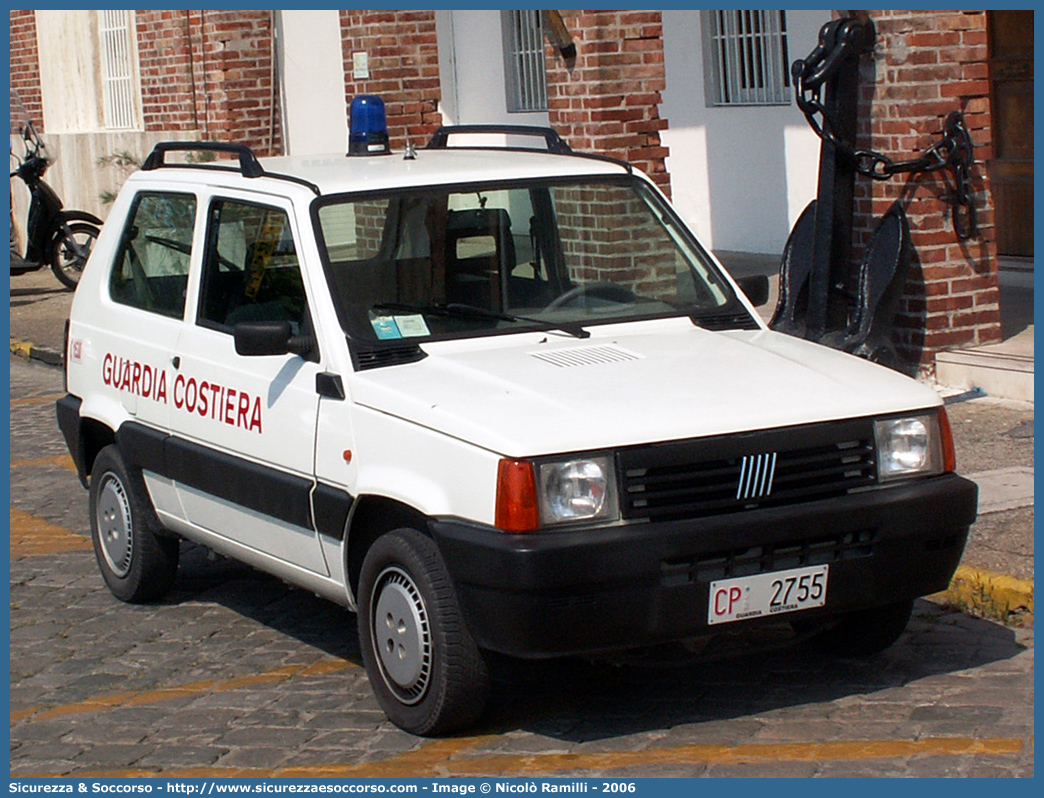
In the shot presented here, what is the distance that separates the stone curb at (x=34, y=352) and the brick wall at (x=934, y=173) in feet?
23.7

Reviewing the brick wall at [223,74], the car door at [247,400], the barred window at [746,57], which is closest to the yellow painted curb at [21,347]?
the brick wall at [223,74]

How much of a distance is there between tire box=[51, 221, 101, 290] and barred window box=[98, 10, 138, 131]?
2.46 m

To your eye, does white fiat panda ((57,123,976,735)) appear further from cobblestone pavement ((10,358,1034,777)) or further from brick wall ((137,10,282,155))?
brick wall ((137,10,282,155))

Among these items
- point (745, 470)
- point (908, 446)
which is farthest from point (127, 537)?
point (908, 446)

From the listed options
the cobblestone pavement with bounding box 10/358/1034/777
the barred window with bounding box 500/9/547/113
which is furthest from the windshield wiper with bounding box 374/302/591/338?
the barred window with bounding box 500/9/547/113

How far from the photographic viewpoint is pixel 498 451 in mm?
4699

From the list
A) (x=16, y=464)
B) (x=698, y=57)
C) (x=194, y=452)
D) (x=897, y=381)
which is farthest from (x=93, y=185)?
(x=897, y=381)

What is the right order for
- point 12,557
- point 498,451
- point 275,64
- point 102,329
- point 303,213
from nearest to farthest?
1. point 498,451
2. point 303,213
3. point 102,329
4. point 12,557
5. point 275,64

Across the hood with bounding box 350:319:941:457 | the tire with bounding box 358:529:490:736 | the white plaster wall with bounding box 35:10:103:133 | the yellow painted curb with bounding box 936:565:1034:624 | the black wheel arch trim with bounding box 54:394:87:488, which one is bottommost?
the yellow painted curb with bounding box 936:565:1034:624

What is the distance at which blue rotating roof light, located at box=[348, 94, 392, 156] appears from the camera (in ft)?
22.4

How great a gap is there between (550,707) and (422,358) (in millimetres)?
1210

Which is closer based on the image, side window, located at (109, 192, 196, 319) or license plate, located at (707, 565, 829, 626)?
license plate, located at (707, 565, 829, 626)

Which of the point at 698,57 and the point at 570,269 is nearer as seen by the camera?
the point at 570,269

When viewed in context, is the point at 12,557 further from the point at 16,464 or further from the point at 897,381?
the point at 897,381
